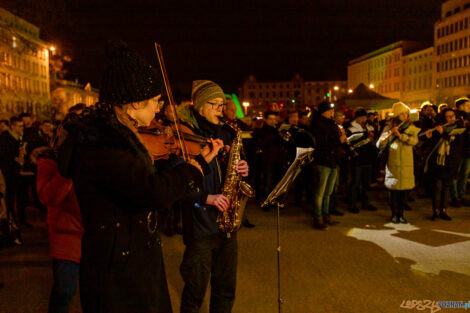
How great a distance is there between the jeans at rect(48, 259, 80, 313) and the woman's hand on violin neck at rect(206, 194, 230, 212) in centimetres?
126

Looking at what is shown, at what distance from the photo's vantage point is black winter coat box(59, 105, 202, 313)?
2.03m

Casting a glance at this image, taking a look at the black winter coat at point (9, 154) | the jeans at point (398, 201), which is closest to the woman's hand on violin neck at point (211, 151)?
the jeans at point (398, 201)

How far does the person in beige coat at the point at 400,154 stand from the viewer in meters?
8.06

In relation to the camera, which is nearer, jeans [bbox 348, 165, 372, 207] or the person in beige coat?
the person in beige coat

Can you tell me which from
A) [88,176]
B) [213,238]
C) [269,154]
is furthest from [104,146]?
[269,154]

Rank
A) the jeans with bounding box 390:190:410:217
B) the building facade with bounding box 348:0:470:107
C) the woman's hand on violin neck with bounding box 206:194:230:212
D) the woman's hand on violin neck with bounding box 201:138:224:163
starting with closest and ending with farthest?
the woman's hand on violin neck with bounding box 201:138:224:163 < the woman's hand on violin neck with bounding box 206:194:230:212 < the jeans with bounding box 390:190:410:217 < the building facade with bounding box 348:0:470:107

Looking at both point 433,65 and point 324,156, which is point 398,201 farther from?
point 433,65

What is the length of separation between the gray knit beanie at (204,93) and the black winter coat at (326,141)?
14.4 ft

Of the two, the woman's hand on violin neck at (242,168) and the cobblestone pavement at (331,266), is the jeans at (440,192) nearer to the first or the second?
the cobblestone pavement at (331,266)

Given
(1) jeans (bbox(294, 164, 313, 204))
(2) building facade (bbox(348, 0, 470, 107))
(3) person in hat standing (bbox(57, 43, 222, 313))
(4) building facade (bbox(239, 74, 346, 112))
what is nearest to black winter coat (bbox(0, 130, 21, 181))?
(1) jeans (bbox(294, 164, 313, 204))

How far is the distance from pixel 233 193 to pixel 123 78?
1870 millimetres

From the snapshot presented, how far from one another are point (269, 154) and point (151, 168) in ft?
27.2

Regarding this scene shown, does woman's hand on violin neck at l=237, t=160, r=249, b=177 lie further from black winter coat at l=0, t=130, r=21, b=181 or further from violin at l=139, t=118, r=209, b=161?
black winter coat at l=0, t=130, r=21, b=181

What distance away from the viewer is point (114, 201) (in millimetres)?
2100
